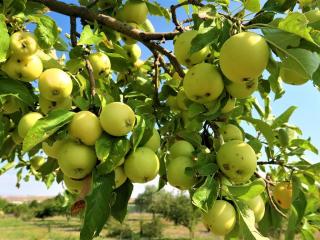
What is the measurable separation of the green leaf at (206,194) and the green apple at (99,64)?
34.5 inches

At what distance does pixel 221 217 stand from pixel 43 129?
2.69 ft

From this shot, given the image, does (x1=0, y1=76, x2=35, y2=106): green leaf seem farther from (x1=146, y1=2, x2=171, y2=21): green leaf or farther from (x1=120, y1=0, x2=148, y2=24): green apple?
(x1=146, y1=2, x2=171, y2=21): green leaf

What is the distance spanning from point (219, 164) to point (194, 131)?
33cm

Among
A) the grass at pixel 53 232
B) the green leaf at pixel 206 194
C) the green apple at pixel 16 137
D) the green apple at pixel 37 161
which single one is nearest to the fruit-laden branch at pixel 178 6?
the green leaf at pixel 206 194

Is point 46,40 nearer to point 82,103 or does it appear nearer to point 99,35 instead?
point 99,35

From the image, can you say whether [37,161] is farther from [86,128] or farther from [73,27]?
[86,128]

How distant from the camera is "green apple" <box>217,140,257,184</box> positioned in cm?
184

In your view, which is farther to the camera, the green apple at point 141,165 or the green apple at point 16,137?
the green apple at point 16,137

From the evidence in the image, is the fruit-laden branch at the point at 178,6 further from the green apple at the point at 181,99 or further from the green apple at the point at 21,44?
the green apple at the point at 21,44

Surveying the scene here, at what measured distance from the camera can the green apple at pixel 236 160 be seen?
184 centimetres

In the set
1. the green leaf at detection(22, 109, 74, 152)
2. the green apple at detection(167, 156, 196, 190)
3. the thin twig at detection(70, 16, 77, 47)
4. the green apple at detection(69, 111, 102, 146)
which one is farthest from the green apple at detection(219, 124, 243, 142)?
the thin twig at detection(70, 16, 77, 47)

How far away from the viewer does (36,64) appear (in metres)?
1.97

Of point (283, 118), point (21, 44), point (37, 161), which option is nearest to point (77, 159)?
point (21, 44)

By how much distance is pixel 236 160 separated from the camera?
5.98 feet
